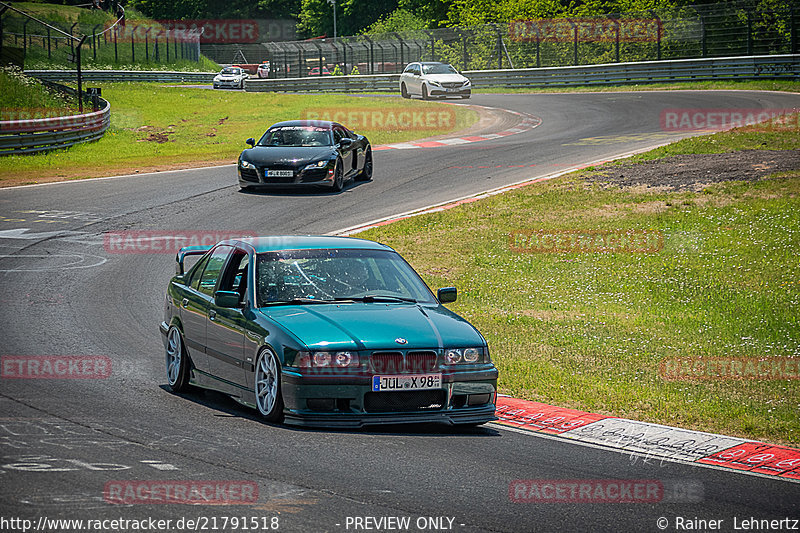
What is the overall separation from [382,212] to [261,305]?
40.7ft

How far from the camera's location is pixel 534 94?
1861 inches

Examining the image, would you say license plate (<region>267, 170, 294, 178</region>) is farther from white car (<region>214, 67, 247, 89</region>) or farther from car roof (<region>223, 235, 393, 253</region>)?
white car (<region>214, 67, 247, 89</region>)

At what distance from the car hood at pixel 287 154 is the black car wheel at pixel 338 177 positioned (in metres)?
0.29

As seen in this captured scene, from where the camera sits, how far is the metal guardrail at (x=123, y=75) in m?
68.6

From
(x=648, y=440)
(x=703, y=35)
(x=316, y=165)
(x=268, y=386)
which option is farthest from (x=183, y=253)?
(x=703, y=35)

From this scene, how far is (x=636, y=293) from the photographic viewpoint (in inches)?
537

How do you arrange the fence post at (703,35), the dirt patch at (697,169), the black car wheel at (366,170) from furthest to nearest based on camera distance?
the fence post at (703,35), the black car wheel at (366,170), the dirt patch at (697,169)

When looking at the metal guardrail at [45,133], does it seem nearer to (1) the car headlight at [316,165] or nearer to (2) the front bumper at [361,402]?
(1) the car headlight at [316,165]

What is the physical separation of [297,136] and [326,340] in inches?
629

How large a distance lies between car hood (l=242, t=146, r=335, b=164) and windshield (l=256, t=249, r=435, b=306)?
13412 millimetres

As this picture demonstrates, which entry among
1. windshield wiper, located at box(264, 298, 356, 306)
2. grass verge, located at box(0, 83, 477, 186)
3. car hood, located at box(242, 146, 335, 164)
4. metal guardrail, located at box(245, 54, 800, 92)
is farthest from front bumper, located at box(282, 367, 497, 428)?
metal guardrail, located at box(245, 54, 800, 92)

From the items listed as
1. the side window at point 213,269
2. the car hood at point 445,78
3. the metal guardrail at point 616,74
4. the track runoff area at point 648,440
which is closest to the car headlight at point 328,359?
the track runoff area at point 648,440

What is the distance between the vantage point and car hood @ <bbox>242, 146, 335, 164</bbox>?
22.0 meters

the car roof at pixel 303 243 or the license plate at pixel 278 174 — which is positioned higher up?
the car roof at pixel 303 243
